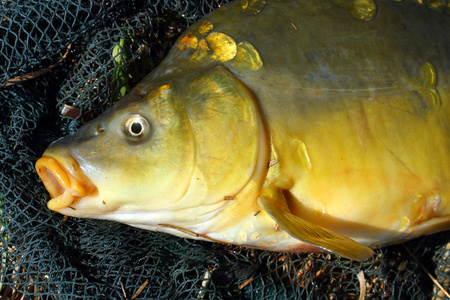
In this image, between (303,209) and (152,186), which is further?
(303,209)

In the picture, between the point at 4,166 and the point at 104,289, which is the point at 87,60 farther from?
the point at 104,289

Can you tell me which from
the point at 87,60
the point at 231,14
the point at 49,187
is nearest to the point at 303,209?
the point at 231,14

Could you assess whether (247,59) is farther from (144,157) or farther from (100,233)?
(100,233)

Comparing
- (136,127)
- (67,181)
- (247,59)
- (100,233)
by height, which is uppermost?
(247,59)

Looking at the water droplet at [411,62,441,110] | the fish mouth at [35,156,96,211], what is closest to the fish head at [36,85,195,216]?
the fish mouth at [35,156,96,211]

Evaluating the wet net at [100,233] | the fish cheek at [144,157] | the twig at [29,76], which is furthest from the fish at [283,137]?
the twig at [29,76]

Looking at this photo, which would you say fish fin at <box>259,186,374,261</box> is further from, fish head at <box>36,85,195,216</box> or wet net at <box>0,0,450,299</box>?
wet net at <box>0,0,450,299</box>

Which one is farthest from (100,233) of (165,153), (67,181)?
(165,153)
